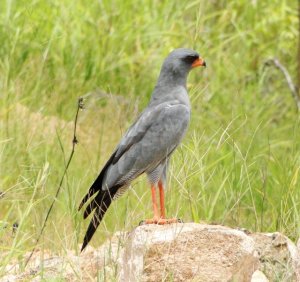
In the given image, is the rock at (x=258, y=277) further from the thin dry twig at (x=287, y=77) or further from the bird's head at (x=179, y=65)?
the thin dry twig at (x=287, y=77)

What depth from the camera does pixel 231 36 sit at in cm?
1007

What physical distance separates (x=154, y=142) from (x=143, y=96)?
3.14 m

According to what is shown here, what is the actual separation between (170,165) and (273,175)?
810mm

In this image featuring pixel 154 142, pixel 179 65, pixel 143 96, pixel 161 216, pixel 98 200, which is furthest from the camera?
pixel 143 96

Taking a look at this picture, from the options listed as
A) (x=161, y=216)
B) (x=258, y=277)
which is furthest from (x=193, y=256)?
(x=161, y=216)

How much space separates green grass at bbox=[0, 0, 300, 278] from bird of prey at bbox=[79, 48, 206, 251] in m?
0.14

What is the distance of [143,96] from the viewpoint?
8.83 metres

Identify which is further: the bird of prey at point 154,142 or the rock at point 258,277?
the bird of prey at point 154,142

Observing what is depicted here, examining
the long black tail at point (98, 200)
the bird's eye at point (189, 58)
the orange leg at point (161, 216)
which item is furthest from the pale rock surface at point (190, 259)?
the bird's eye at point (189, 58)

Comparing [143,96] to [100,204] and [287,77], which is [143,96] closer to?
[287,77]

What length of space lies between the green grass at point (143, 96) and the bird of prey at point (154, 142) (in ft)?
0.46

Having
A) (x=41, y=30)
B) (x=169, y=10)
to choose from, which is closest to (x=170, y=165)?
(x=41, y=30)

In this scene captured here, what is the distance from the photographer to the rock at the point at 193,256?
15.2ft

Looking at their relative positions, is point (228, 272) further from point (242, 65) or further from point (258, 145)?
point (242, 65)
